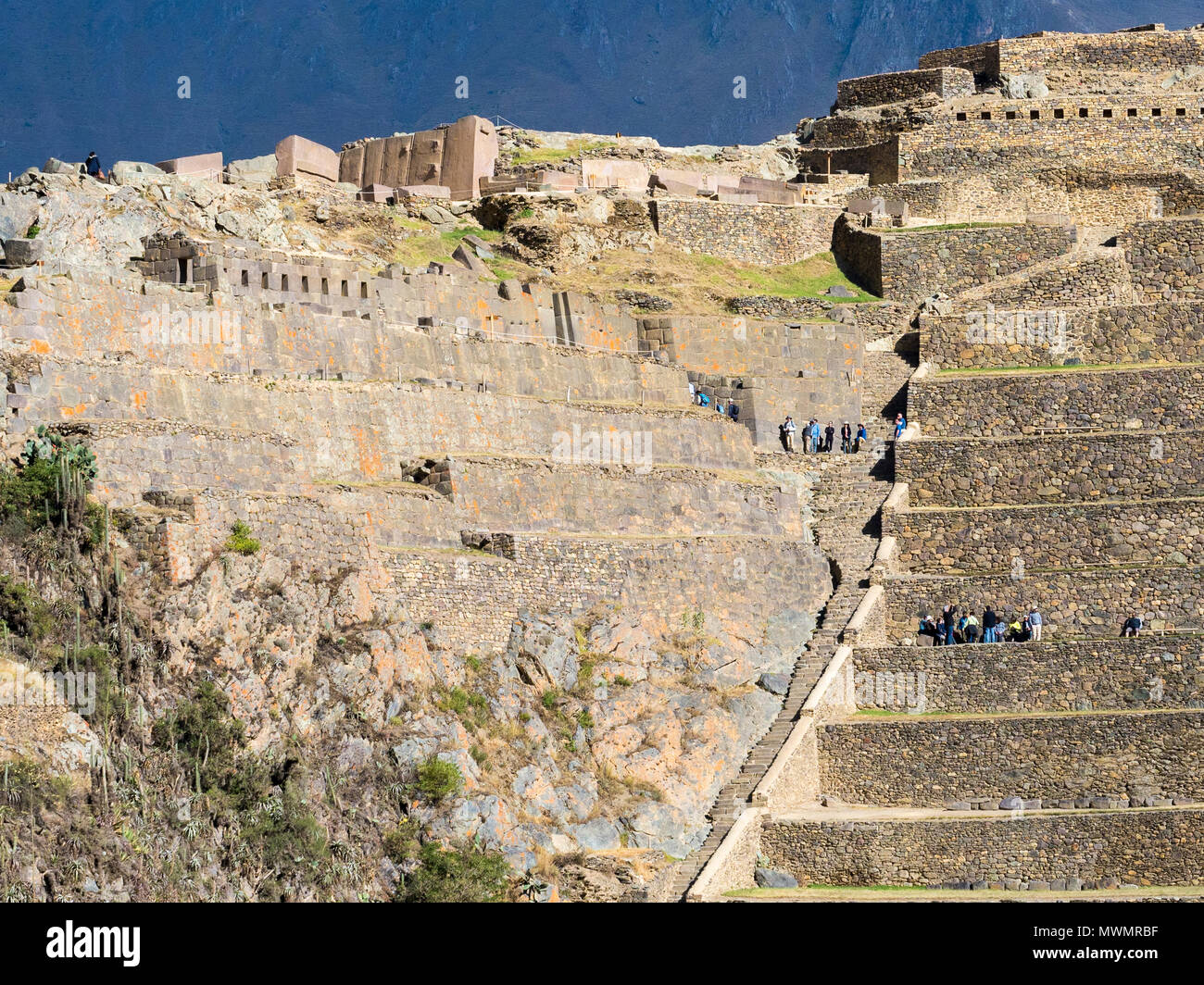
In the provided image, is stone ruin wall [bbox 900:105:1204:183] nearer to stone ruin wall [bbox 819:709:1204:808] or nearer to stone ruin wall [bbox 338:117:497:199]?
stone ruin wall [bbox 338:117:497:199]

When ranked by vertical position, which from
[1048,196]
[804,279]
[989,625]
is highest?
[1048,196]

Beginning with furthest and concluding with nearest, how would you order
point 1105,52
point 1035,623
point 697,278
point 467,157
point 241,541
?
point 1105,52, point 467,157, point 697,278, point 1035,623, point 241,541

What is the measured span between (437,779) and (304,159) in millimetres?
23172

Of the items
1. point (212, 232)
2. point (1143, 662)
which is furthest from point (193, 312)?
point (1143, 662)

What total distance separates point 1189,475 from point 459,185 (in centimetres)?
1972

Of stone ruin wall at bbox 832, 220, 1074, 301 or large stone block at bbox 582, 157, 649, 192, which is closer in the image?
stone ruin wall at bbox 832, 220, 1074, 301

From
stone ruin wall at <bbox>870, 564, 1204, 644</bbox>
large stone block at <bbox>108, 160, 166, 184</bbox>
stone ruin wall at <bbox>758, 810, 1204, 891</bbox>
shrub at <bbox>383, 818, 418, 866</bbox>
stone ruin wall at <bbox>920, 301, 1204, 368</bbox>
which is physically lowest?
stone ruin wall at <bbox>758, 810, 1204, 891</bbox>

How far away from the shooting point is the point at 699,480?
142 ft

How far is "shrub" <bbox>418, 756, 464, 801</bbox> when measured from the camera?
34344mm

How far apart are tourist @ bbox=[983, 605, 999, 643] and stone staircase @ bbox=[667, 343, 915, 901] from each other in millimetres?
2312

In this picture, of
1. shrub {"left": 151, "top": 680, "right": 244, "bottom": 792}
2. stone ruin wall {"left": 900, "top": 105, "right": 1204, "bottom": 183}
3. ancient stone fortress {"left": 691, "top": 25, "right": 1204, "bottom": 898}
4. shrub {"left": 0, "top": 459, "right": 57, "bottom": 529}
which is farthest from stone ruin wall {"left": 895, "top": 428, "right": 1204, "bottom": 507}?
shrub {"left": 0, "top": 459, "right": 57, "bottom": 529}

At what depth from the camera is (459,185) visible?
184ft

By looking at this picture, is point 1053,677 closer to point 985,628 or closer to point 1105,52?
point 985,628

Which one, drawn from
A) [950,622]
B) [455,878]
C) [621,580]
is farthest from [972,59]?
[455,878]
